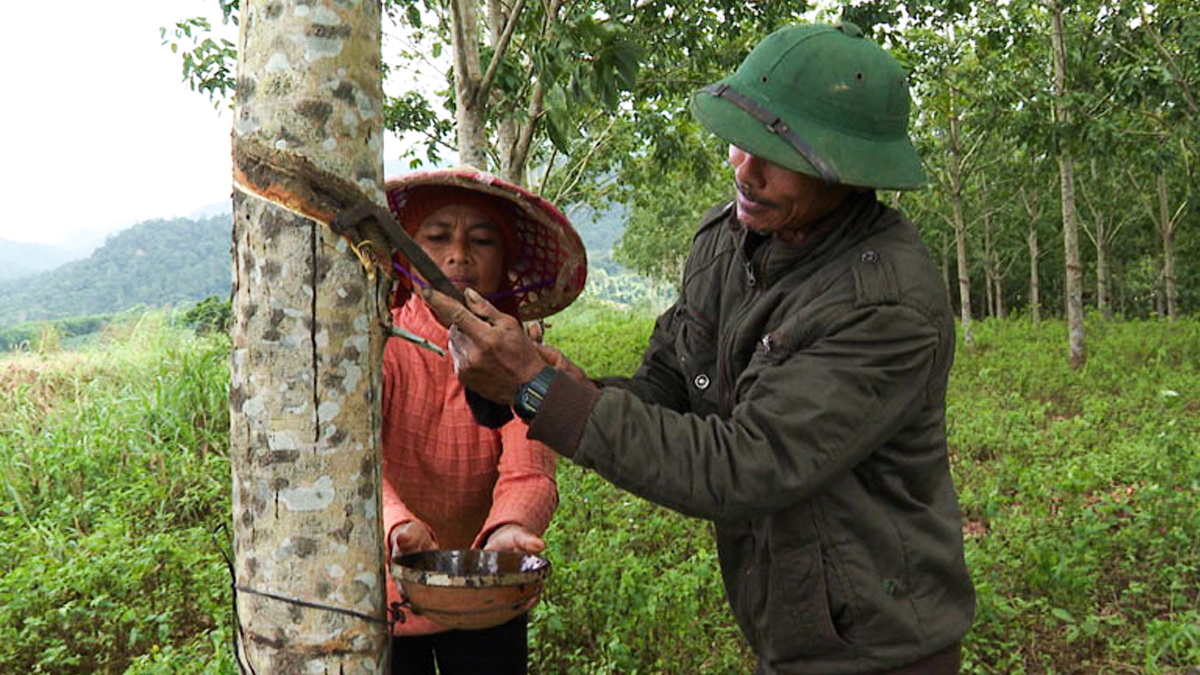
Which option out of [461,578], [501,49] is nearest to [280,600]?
[461,578]

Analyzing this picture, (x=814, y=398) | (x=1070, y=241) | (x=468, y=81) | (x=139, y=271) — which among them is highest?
(x=139, y=271)

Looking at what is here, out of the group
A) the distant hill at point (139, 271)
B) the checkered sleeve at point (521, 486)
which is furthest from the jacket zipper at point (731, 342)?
the distant hill at point (139, 271)

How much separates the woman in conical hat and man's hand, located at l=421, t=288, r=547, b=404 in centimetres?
48

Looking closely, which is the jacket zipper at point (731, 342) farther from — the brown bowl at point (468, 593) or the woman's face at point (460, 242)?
the woman's face at point (460, 242)

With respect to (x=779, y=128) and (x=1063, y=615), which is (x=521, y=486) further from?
(x=1063, y=615)

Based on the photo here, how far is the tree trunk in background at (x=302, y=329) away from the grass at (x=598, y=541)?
1912 millimetres

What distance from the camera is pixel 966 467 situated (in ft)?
19.9

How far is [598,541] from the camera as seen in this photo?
13.8ft

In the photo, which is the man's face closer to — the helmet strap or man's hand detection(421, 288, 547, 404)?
the helmet strap

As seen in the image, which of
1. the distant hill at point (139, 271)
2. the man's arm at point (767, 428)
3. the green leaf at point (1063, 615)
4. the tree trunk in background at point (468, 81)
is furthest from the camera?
the distant hill at point (139, 271)

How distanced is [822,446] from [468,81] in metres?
3.99

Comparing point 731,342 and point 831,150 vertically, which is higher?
point 831,150

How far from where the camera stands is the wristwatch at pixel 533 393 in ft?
4.22

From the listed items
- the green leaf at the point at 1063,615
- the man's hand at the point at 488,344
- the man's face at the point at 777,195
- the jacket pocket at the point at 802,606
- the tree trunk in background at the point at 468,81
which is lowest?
the green leaf at the point at 1063,615
